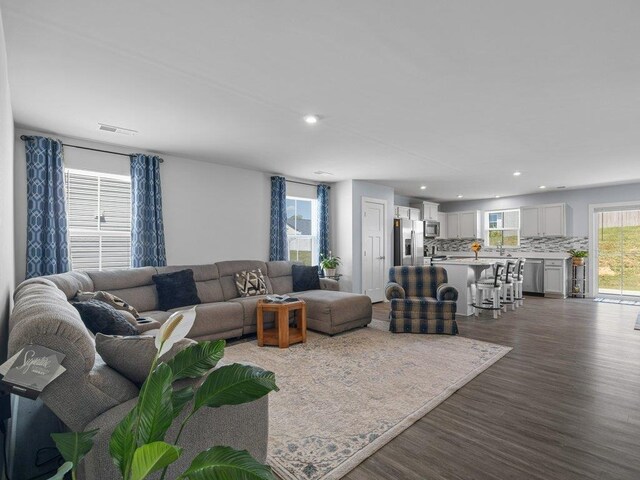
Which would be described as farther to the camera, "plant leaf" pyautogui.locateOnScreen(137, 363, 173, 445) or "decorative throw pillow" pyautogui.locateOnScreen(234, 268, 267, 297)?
"decorative throw pillow" pyautogui.locateOnScreen(234, 268, 267, 297)

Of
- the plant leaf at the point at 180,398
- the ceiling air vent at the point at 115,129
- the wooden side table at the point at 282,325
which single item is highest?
the ceiling air vent at the point at 115,129

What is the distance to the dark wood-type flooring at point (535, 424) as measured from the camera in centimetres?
191

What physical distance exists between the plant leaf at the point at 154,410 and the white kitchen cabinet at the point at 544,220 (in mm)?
9368

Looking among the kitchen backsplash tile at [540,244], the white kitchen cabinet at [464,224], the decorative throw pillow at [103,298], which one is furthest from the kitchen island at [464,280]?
the decorative throw pillow at [103,298]

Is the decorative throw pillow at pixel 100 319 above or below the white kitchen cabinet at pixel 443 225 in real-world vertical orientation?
below

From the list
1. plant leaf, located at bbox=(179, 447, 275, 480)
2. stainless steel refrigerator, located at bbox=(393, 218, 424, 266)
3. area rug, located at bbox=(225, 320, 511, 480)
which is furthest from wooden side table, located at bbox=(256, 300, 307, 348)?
stainless steel refrigerator, located at bbox=(393, 218, 424, 266)

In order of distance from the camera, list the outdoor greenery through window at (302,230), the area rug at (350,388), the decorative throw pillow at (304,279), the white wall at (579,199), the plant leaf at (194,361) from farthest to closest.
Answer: the white wall at (579,199) → the outdoor greenery through window at (302,230) → the decorative throw pillow at (304,279) → the area rug at (350,388) → the plant leaf at (194,361)

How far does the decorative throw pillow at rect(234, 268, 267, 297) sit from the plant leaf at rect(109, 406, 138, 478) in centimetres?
405

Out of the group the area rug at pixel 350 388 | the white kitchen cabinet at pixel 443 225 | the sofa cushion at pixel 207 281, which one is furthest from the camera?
the white kitchen cabinet at pixel 443 225

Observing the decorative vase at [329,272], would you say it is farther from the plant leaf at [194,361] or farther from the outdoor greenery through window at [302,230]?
the plant leaf at [194,361]

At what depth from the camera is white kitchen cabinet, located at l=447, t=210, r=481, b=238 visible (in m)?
9.55

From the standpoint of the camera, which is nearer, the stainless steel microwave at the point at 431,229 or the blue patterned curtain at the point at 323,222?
the blue patterned curtain at the point at 323,222

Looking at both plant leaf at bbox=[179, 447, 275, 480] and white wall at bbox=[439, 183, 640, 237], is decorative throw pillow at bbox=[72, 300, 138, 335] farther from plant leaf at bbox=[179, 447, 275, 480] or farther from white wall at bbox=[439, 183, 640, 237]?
Answer: white wall at bbox=[439, 183, 640, 237]

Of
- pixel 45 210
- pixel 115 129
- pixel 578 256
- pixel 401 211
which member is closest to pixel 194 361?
pixel 115 129
